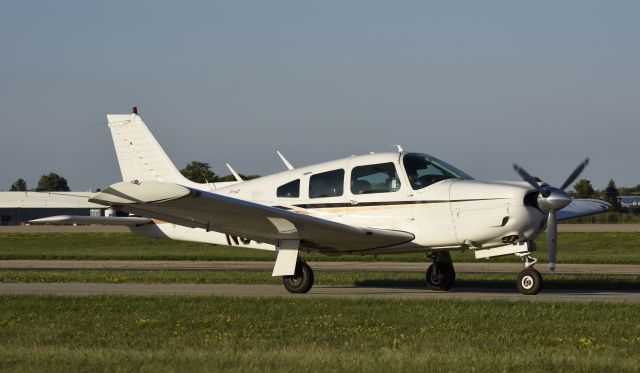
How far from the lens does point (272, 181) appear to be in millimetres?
19719

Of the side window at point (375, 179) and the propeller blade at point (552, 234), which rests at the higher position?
the side window at point (375, 179)

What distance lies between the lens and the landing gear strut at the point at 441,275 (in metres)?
19.3

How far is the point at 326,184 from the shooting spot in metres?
18.8

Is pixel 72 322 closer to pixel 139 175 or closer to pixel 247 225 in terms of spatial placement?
pixel 247 225

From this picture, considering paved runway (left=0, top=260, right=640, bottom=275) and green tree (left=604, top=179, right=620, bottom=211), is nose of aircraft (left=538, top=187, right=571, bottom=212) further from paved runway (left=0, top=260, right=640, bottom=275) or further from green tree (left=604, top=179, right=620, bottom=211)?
paved runway (left=0, top=260, right=640, bottom=275)

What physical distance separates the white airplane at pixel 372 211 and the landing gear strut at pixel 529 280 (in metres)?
0.02

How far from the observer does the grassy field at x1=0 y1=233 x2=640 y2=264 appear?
37.1m

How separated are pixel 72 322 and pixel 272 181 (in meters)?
7.50

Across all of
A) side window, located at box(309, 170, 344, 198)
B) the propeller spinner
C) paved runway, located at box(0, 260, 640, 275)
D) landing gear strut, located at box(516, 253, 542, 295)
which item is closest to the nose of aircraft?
the propeller spinner

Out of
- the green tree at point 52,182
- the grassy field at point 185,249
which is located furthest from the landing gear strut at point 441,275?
the green tree at point 52,182

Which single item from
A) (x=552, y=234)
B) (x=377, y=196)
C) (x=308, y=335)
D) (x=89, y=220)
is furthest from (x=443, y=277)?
(x=308, y=335)

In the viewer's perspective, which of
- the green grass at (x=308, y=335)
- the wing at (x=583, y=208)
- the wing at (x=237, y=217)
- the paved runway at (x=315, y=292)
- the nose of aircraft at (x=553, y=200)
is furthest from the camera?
the wing at (x=583, y=208)

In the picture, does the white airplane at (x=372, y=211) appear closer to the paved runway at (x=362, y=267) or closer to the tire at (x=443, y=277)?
the tire at (x=443, y=277)

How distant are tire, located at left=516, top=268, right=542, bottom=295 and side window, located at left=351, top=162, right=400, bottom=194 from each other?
2802mm
